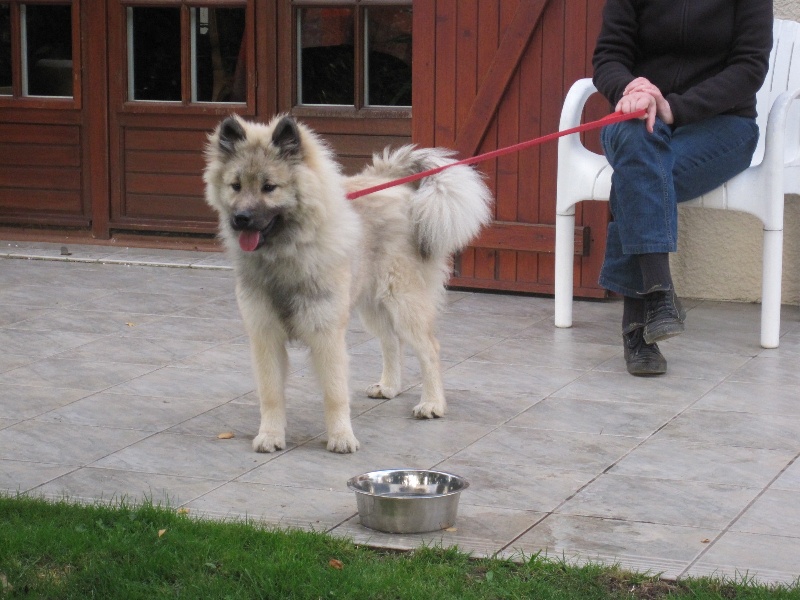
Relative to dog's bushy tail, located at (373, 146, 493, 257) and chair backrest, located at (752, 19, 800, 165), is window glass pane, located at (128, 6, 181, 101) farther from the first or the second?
chair backrest, located at (752, 19, 800, 165)

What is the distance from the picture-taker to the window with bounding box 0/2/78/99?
8664 mm

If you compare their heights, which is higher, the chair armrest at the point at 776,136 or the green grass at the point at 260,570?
the chair armrest at the point at 776,136

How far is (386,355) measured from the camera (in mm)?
5172

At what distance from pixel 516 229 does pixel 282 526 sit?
381 cm

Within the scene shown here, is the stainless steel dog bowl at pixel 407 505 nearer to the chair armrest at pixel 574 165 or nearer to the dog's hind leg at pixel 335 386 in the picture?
the dog's hind leg at pixel 335 386

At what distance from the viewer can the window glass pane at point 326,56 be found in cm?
805

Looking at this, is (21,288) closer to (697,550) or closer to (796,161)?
(796,161)

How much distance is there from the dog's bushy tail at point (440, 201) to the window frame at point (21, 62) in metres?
4.21

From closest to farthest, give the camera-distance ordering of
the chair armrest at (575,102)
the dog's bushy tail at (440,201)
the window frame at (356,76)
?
the dog's bushy tail at (440,201)
the chair armrest at (575,102)
the window frame at (356,76)

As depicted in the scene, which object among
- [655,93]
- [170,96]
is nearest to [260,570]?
[655,93]

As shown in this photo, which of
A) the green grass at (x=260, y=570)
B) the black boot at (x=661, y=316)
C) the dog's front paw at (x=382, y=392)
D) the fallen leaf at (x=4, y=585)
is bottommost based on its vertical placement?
the fallen leaf at (x=4, y=585)

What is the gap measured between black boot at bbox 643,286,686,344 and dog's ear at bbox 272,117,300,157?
1.97 meters

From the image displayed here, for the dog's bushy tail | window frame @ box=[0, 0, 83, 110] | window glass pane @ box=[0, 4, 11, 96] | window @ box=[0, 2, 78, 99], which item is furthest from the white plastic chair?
window glass pane @ box=[0, 4, 11, 96]

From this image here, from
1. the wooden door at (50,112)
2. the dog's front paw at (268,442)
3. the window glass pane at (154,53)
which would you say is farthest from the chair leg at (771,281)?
the wooden door at (50,112)
